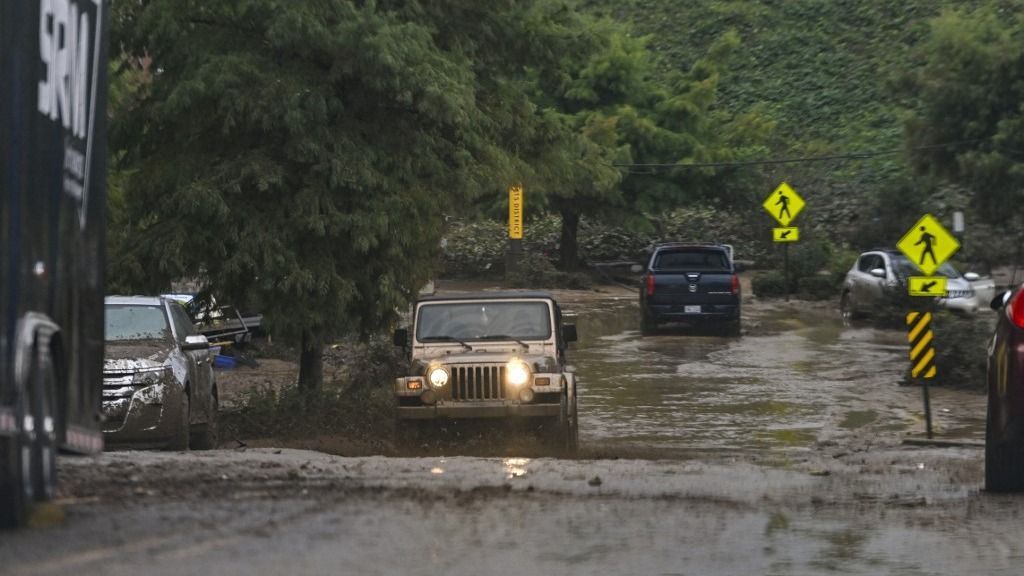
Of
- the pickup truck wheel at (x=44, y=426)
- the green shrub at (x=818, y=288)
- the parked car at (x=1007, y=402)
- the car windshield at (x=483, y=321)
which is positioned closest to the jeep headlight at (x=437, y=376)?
the car windshield at (x=483, y=321)

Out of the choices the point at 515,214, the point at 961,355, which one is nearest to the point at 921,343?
the point at 961,355

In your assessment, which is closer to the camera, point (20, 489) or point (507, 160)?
point (20, 489)

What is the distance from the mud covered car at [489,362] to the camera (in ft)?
47.9

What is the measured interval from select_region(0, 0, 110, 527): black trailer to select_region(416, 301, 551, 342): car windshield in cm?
759

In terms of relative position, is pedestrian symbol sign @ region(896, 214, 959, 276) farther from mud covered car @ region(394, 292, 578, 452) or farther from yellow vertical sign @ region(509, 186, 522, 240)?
yellow vertical sign @ region(509, 186, 522, 240)

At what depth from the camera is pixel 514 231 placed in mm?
49156

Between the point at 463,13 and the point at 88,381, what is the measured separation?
1158 centimetres

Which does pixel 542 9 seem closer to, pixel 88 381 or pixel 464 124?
pixel 464 124

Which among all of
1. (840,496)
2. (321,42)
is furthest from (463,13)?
(840,496)

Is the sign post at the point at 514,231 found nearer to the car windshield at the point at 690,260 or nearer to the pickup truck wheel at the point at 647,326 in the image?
the car windshield at the point at 690,260

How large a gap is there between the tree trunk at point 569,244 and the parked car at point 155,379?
36.2 metres

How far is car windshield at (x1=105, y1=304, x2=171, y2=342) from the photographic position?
1502 cm

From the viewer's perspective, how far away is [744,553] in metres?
7.35

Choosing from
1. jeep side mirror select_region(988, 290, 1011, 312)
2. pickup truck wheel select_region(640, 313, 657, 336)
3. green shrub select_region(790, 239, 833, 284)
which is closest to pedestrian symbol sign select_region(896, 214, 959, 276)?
jeep side mirror select_region(988, 290, 1011, 312)
